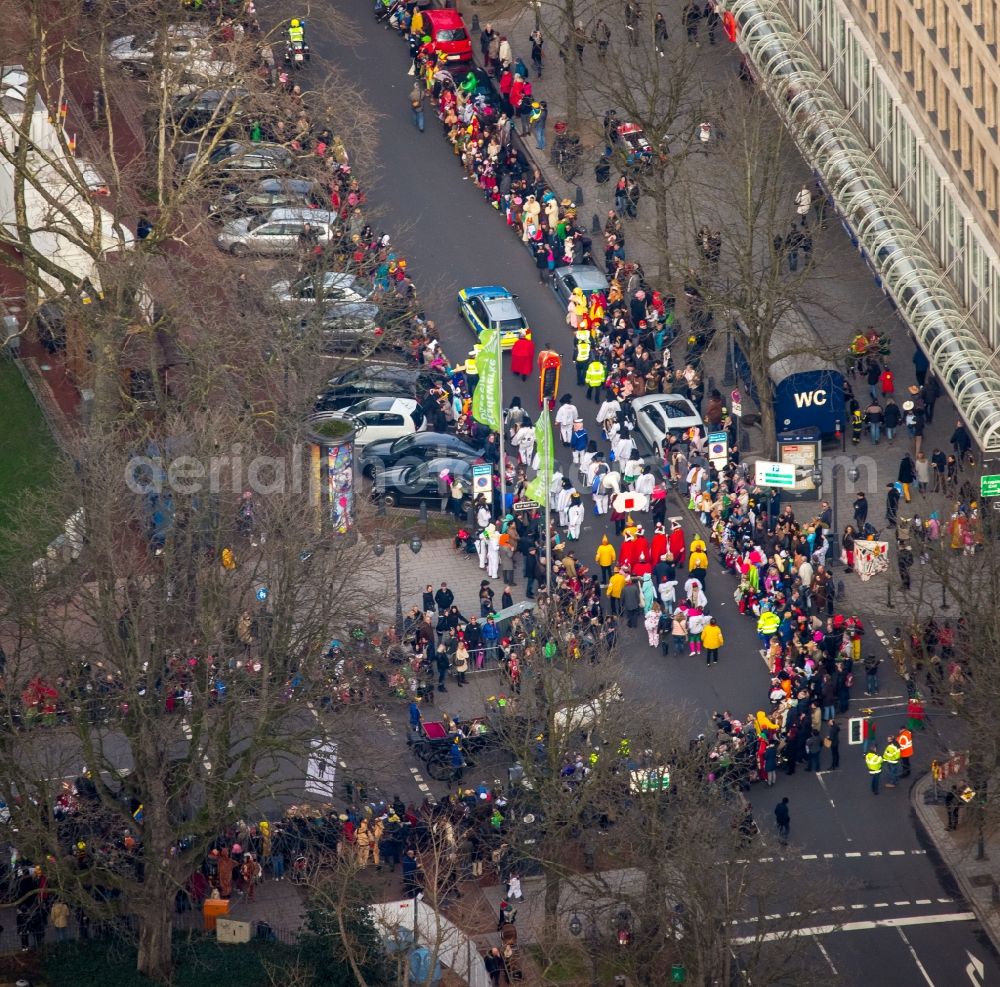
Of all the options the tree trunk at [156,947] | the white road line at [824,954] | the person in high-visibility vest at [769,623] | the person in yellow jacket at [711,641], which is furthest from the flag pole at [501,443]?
the tree trunk at [156,947]

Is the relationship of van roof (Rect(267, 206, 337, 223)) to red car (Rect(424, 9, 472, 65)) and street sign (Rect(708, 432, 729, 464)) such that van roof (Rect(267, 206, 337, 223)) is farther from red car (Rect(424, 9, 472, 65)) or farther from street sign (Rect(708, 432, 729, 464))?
street sign (Rect(708, 432, 729, 464))

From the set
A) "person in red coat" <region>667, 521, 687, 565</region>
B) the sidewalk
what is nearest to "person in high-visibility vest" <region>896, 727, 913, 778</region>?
the sidewalk

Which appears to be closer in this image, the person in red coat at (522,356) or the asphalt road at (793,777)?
the asphalt road at (793,777)

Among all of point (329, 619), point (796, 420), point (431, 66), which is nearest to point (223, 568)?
point (329, 619)

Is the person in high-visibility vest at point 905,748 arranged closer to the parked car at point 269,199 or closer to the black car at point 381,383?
the black car at point 381,383

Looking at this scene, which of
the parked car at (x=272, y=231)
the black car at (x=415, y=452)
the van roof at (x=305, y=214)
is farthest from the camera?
the van roof at (x=305, y=214)

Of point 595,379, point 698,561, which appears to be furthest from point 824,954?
point 595,379

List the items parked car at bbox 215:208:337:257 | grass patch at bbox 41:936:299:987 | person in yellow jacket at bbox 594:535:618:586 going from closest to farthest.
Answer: grass patch at bbox 41:936:299:987 < person in yellow jacket at bbox 594:535:618:586 < parked car at bbox 215:208:337:257
